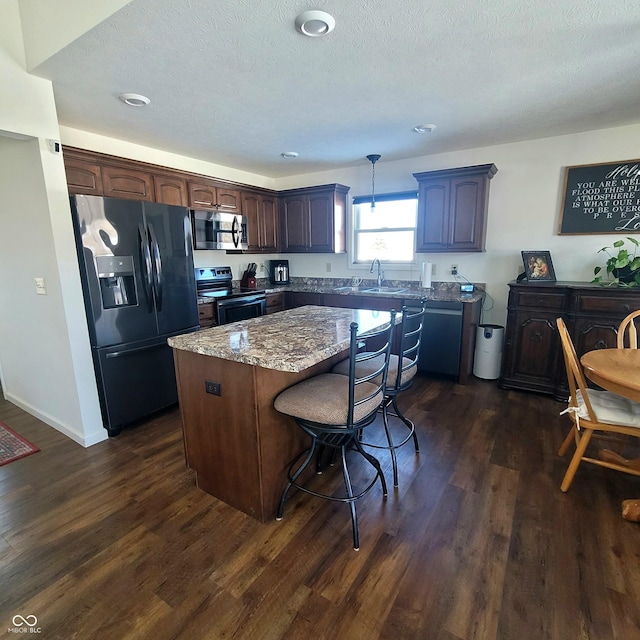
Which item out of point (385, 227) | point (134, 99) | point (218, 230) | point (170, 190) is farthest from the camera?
point (385, 227)

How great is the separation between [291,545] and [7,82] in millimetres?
3027

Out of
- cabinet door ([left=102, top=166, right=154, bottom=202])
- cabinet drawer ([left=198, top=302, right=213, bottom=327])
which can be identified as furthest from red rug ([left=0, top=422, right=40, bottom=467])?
cabinet door ([left=102, top=166, right=154, bottom=202])

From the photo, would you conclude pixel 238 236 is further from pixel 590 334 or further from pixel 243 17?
pixel 590 334

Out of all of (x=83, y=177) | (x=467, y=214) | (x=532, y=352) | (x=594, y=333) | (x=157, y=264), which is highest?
(x=83, y=177)

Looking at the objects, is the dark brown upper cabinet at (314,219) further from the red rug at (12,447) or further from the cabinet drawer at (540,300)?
the red rug at (12,447)

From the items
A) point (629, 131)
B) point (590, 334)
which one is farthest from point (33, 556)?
point (629, 131)

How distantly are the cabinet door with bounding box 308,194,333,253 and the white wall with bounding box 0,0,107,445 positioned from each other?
289 cm

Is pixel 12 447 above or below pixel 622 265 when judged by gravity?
below

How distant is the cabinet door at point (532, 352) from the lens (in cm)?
320

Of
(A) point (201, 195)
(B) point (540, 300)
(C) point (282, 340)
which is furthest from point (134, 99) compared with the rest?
(B) point (540, 300)

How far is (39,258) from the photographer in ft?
8.02

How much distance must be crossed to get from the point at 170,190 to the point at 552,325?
12.9 ft

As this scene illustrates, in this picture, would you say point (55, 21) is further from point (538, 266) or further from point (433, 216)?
point (538, 266)

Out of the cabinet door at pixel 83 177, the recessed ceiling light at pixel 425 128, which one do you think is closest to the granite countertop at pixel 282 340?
the recessed ceiling light at pixel 425 128
